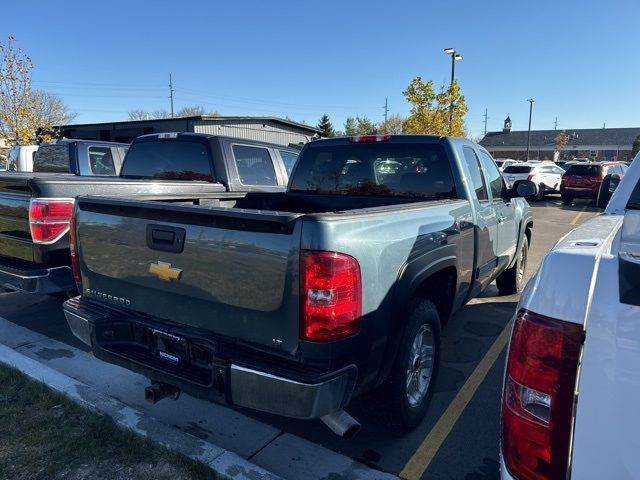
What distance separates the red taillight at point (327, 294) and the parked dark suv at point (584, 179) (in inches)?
773

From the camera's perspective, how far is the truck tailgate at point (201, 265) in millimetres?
2256

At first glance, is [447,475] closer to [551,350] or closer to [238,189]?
[551,350]

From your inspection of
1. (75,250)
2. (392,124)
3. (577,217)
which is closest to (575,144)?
(392,124)

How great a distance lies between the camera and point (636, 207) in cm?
301

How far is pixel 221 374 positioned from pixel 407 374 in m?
1.20

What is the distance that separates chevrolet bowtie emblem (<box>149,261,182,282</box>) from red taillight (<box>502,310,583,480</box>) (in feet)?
5.96

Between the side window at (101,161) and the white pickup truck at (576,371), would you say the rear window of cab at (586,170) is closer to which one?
the side window at (101,161)

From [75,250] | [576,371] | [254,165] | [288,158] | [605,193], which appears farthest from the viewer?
[288,158]

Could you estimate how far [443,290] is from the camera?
3.62 meters

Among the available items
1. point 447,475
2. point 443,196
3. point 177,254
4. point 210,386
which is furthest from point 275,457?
point 443,196

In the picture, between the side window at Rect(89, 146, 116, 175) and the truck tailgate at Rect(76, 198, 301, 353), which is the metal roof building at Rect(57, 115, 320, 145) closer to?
the side window at Rect(89, 146, 116, 175)

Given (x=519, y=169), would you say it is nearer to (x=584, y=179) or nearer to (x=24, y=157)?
(x=584, y=179)

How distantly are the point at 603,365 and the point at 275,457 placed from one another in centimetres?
227

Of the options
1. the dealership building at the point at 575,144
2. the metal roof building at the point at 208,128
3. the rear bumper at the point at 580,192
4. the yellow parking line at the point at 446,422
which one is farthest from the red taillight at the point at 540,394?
the dealership building at the point at 575,144
